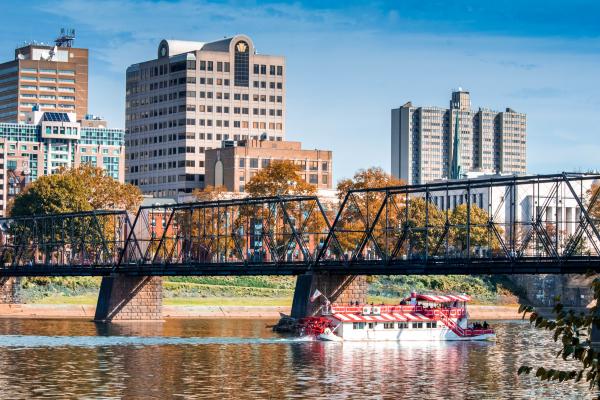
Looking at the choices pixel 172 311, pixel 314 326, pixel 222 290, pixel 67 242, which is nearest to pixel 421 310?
pixel 314 326

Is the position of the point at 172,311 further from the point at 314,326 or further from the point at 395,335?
the point at 395,335

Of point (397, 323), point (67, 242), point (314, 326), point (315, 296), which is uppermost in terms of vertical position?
point (67, 242)

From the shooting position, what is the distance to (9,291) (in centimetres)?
16575

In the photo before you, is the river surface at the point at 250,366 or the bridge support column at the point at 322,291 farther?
the bridge support column at the point at 322,291

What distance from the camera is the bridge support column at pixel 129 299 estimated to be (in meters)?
144

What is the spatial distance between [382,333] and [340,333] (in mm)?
3984

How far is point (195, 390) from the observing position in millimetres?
74062

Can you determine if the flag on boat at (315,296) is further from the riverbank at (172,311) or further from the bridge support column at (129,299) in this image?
the bridge support column at (129,299)

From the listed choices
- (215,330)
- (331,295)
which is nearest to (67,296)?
(215,330)

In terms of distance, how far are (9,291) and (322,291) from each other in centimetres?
5437

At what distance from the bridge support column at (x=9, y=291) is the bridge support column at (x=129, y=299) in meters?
22.1

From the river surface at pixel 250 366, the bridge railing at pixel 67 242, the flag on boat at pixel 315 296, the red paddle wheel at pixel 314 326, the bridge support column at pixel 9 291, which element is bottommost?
the river surface at pixel 250 366

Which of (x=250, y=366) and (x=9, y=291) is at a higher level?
(x=9, y=291)

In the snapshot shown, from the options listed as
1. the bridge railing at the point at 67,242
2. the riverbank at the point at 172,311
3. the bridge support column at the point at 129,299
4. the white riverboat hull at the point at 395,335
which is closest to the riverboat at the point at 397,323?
the white riverboat hull at the point at 395,335
